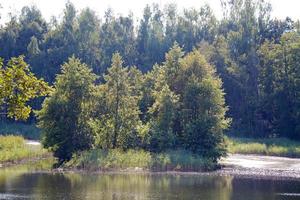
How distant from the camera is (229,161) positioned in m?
82.7

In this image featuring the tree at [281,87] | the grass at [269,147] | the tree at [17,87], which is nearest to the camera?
the tree at [17,87]

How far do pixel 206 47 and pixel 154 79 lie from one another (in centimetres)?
4357

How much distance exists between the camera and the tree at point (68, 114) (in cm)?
7506

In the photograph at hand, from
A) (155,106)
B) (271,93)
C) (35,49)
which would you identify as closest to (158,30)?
(35,49)

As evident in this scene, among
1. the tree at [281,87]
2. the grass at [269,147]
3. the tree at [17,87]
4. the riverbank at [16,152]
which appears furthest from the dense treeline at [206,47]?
the tree at [17,87]

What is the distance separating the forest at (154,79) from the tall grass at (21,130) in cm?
451

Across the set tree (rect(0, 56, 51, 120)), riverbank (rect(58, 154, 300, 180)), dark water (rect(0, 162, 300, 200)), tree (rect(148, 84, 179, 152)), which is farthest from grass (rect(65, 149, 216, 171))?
tree (rect(0, 56, 51, 120))

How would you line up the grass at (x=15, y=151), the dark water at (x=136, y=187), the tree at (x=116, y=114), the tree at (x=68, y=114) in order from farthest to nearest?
the tree at (x=116, y=114), the grass at (x=15, y=151), the tree at (x=68, y=114), the dark water at (x=136, y=187)

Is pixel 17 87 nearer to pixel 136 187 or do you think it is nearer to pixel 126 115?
pixel 136 187

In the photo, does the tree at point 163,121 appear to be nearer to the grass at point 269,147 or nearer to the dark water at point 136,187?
the dark water at point 136,187

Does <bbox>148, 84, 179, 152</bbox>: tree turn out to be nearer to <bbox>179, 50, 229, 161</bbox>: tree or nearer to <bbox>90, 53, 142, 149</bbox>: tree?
<bbox>179, 50, 229, 161</bbox>: tree

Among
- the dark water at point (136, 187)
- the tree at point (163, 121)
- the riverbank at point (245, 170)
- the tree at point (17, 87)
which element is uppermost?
the tree at point (163, 121)

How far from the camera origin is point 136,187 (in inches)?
2157

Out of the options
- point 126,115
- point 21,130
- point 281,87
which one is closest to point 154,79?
point 126,115
